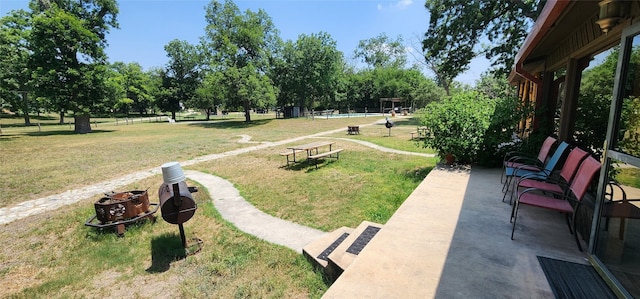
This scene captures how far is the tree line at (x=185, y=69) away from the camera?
21906mm

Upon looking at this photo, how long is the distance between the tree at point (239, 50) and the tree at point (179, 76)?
12.9 metres

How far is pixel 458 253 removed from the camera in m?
2.77

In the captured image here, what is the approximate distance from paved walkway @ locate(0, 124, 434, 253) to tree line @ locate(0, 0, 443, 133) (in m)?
19.2

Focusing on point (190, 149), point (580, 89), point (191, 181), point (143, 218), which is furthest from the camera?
point (190, 149)

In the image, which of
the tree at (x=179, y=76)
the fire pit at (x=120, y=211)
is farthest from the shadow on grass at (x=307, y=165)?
the tree at (x=179, y=76)

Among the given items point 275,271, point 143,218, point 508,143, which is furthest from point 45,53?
point 508,143

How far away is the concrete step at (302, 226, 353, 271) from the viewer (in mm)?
3460

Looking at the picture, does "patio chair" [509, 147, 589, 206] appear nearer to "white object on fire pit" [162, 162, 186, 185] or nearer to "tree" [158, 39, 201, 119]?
"white object on fire pit" [162, 162, 186, 185]

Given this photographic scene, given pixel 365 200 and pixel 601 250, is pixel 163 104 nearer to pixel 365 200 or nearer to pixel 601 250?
pixel 365 200

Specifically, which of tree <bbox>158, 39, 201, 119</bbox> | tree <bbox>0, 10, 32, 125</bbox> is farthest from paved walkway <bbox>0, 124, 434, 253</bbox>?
tree <bbox>158, 39, 201, 119</bbox>

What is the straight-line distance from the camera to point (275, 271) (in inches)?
139

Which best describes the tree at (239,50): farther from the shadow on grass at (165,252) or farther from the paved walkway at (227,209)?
the shadow on grass at (165,252)

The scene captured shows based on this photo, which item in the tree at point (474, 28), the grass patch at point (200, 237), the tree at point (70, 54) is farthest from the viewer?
the tree at point (70, 54)

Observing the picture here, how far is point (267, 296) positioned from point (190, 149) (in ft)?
39.9
